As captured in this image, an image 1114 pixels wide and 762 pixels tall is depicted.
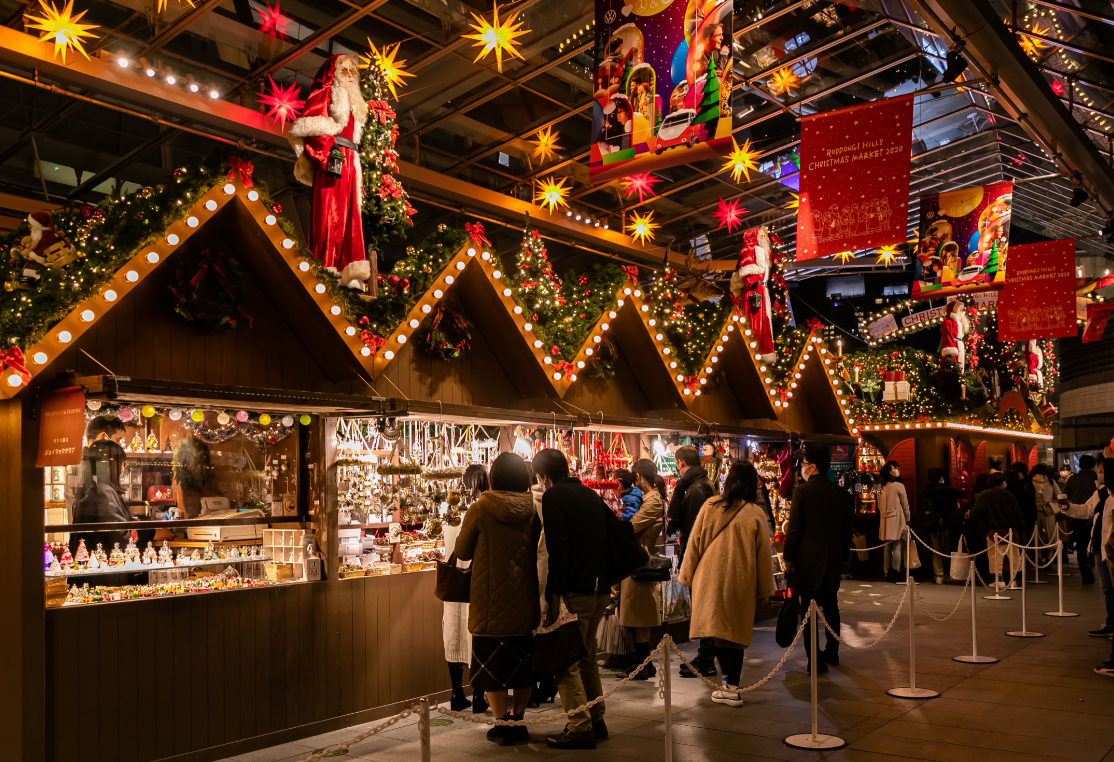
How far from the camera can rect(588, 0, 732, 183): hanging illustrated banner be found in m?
5.86

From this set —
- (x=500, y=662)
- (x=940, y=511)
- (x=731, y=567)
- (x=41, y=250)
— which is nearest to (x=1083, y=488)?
(x=940, y=511)

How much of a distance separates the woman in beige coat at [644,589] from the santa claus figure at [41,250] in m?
4.28

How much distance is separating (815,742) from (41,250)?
5.39 meters

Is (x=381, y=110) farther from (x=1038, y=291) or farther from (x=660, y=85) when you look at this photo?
(x=1038, y=291)


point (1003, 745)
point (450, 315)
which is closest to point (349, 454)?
point (450, 315)

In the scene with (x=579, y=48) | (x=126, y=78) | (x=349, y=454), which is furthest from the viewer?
(x=579, y=48)

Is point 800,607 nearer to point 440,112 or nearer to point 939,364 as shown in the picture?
point 440,112

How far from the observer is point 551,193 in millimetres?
12992

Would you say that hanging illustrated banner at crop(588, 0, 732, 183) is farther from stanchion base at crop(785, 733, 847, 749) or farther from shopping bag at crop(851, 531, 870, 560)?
shopping bag at crop(851, 531, 870, 560)

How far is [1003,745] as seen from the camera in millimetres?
5285

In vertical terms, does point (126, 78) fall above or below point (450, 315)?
above

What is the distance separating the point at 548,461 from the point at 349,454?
2017 mm

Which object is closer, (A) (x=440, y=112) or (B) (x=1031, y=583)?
(A) (x=440, y=112)

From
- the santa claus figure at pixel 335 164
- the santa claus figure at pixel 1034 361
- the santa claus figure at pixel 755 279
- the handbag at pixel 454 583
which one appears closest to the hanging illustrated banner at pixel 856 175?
the santa claus figure at pixel 755 279
